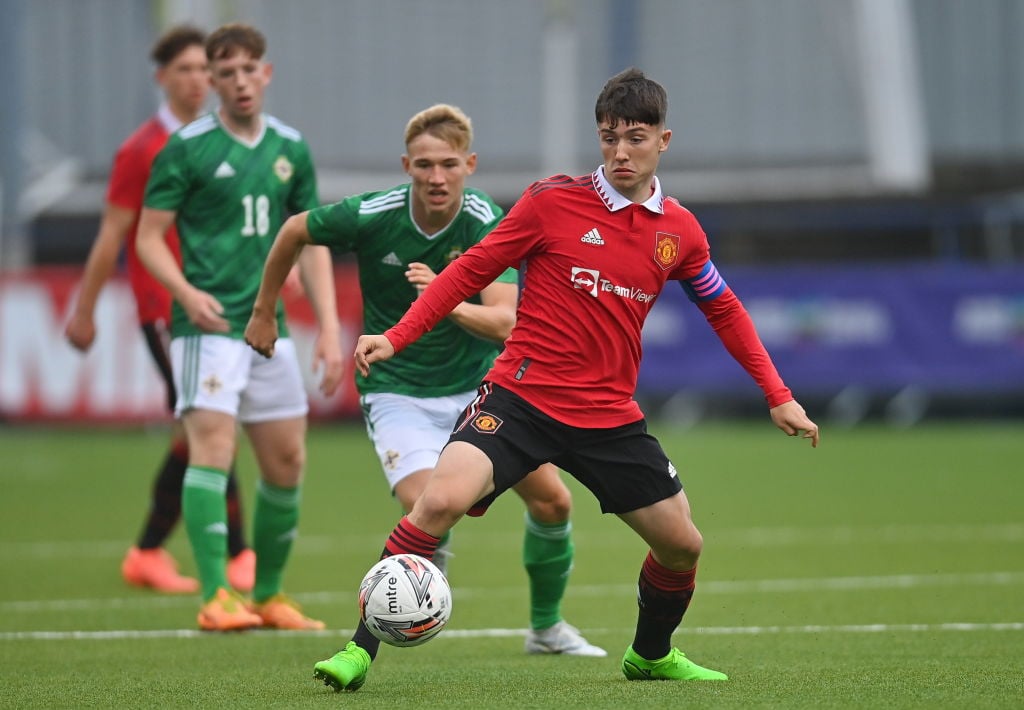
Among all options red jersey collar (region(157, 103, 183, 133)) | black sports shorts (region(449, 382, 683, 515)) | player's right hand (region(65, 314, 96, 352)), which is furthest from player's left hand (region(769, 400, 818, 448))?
player's right hand (region(65, 314, 96, 352))

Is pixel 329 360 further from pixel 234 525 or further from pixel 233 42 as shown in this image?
pixel 234 525

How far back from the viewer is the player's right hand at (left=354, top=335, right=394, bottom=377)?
5.33 meters

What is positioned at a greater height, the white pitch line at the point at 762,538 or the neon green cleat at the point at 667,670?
the neon green cleat at the point at 667,670

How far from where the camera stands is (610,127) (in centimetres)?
566

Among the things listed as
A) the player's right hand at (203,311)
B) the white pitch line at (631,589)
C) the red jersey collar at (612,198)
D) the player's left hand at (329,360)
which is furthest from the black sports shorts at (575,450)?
the white pitch line at (631,589)

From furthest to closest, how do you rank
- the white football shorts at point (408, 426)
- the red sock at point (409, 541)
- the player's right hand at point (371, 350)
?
the white football shorts at point (408, 426), the red sock at point (409, 541), the player's right hand at point (371, 350)

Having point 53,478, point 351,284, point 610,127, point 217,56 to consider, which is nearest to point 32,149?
point 351,284

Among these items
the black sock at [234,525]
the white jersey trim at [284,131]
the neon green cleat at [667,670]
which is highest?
the white jersey trim at [284,131]

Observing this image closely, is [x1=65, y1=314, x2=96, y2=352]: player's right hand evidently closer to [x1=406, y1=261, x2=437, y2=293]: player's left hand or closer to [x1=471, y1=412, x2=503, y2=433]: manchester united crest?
[x1=406, y1=261, x2=437, y2=293]: player's left hand

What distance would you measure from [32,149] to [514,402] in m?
21.4

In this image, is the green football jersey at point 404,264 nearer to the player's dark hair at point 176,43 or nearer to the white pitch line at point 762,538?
the player's dark hair at point 176,43

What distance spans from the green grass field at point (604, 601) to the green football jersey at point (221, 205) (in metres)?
1.54

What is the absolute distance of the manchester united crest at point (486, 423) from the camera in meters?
5.57

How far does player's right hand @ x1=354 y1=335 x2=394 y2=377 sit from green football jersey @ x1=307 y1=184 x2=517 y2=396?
1.09 metres
